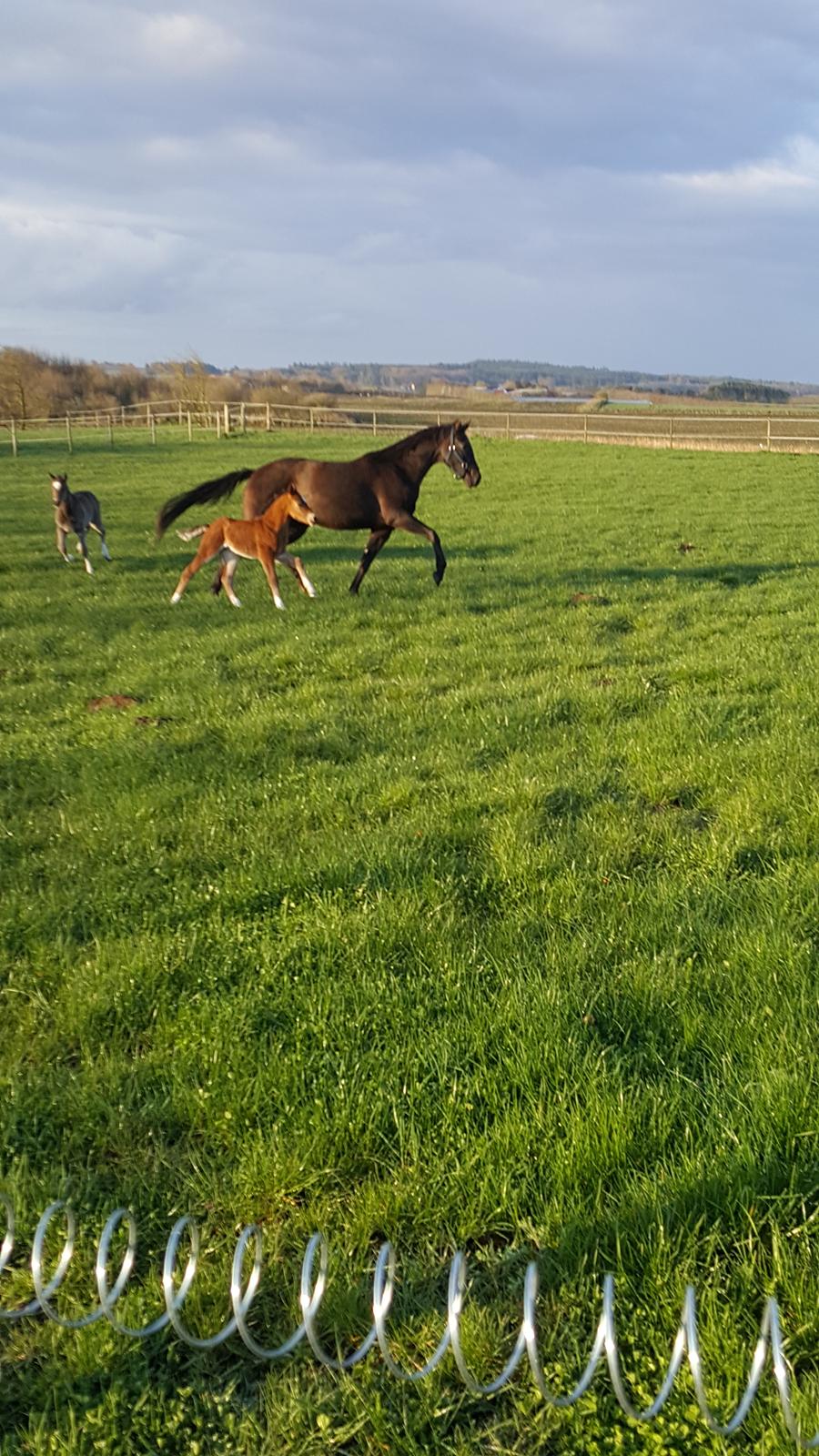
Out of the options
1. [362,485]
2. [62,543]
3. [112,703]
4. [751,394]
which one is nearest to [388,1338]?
[112,703]

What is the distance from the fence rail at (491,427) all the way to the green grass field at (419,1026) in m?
36.5

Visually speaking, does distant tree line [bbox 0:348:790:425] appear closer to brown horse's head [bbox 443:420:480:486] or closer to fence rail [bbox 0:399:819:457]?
fence rail [bbox 0:399:819:457]

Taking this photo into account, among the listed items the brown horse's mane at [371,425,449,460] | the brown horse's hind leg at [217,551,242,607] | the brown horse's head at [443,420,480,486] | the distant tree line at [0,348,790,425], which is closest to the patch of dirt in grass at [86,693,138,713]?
the brown horse's hind leg at [217,551,242,607]

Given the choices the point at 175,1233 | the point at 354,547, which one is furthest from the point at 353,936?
the point at 354,547

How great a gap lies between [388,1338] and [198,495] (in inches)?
430

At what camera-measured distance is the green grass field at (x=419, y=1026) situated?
250 centimetres

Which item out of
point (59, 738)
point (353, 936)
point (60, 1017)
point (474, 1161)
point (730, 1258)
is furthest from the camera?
point (59, 738)

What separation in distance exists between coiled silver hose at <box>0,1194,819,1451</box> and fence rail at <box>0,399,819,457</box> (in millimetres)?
40897

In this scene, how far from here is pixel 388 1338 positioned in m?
2.59

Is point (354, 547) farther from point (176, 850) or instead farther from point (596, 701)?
point (176, 850)

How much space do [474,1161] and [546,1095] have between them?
0.38 m

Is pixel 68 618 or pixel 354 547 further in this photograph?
pixel 354 547

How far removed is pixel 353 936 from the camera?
435 centimetres

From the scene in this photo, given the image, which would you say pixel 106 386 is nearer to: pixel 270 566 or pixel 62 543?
pixel 62 543
